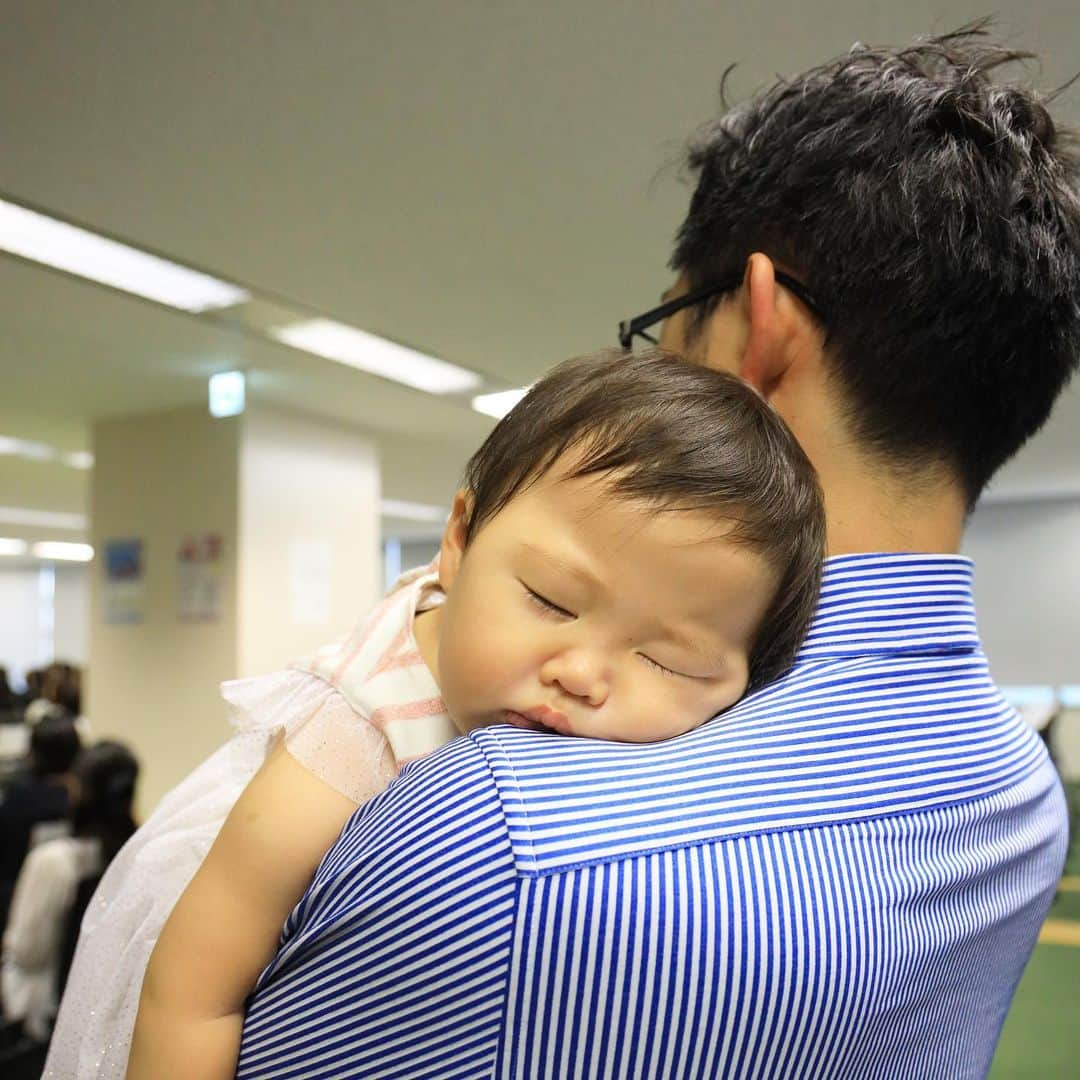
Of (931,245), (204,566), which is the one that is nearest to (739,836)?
(931,245)

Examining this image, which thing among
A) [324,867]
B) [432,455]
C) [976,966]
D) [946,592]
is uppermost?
[432,455]

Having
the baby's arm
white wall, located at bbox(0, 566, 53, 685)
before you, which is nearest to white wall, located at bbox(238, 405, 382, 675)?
the baby's arm

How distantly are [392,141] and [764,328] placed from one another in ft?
6.29

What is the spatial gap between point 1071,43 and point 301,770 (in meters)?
2.31

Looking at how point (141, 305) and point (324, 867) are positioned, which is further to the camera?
point (141, 305)

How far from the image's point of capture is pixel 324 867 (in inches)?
26.6

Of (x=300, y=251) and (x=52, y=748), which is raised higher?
(x=300, y=251)

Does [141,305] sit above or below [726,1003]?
above

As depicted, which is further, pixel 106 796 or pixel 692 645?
pixel 106 796

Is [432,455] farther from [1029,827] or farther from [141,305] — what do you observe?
[1029,827]

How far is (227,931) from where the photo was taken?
719mm

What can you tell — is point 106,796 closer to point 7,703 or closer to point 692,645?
point 692,645

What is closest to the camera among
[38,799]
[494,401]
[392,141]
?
[392,141]

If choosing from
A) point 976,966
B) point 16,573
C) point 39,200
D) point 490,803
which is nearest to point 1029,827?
point 976,966
